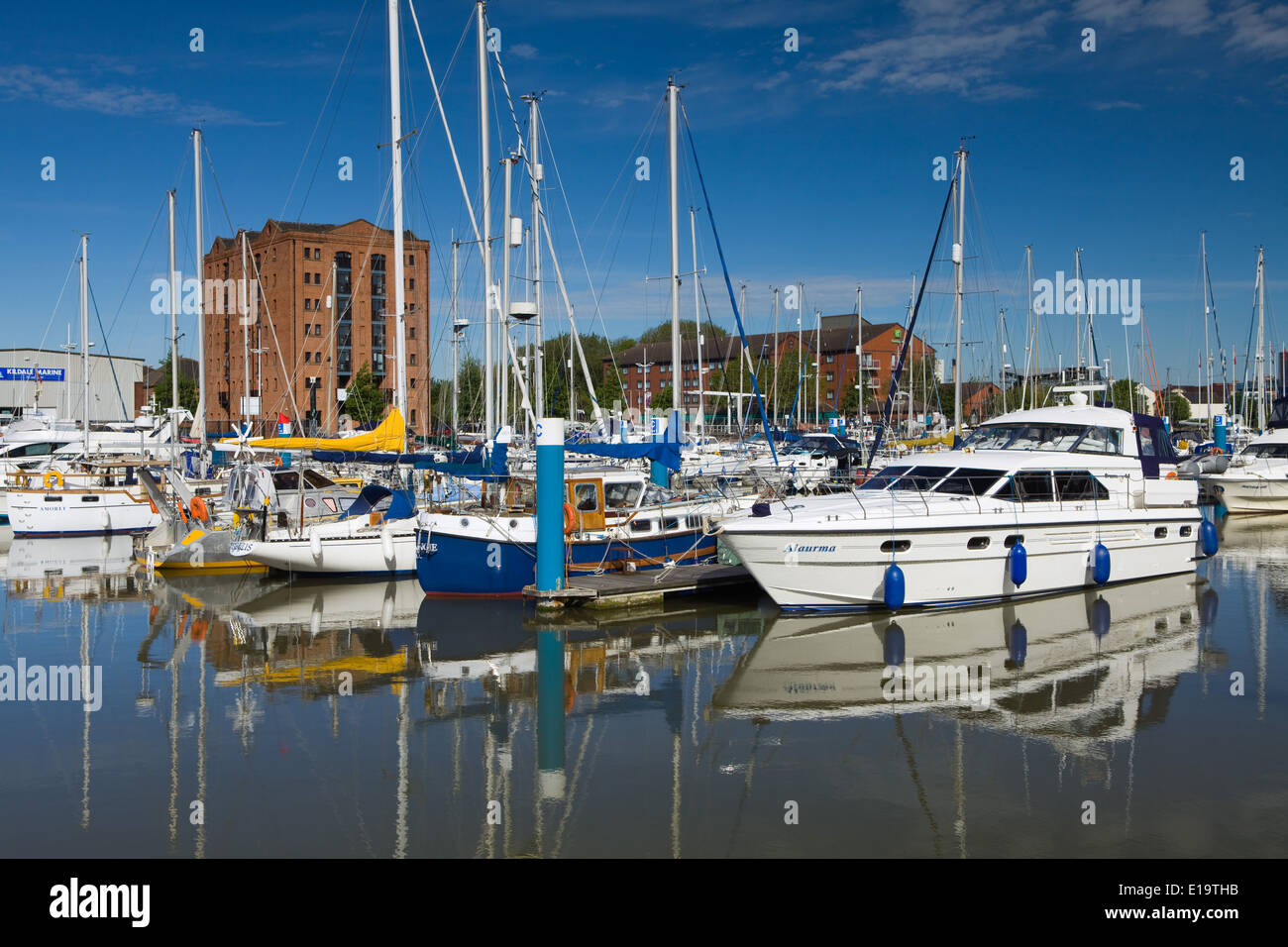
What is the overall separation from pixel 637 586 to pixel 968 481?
6315mm

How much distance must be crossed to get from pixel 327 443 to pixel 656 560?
7255 mm

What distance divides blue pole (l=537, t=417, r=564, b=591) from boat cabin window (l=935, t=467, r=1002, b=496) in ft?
22.5

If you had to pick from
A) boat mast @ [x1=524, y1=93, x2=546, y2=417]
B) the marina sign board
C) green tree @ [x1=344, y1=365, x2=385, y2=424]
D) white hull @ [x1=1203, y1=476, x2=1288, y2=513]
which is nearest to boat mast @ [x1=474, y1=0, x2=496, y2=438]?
Result: boat mast @ [x1=524, y1=93, x2=546, y2=417]

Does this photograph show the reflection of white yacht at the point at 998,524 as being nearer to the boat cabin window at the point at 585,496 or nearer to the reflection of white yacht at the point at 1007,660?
the reflection of white yacht at the point at 1007,660

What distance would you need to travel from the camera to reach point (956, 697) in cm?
1214

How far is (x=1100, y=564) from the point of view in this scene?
1809cm

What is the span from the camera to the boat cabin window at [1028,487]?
17.8 meters

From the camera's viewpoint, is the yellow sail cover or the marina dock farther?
the yellow sail cover

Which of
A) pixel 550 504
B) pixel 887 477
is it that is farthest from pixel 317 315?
pixel 887 477

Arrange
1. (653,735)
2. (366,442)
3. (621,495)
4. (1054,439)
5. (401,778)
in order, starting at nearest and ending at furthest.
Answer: (401,778) < (653,735) < (1054,439) < (621,495) < (366,442)

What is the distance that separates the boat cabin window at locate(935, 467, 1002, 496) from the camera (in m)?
17.8

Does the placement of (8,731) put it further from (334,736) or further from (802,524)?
(802,524)

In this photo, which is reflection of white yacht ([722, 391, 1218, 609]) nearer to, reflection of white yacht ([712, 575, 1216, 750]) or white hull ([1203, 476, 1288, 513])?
reflection of white yacht ([712, 575, 1216, 750])

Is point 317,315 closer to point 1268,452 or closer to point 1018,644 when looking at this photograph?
point 1268,452
